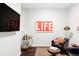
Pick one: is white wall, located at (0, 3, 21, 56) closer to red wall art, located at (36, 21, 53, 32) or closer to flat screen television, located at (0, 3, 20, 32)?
flat screen television, located at (0, 3, 20, 32)

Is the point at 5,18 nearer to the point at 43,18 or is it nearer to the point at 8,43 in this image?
the point at 8,43

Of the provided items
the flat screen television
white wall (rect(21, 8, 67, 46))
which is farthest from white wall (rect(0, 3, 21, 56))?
white wall (rect(21, 8, 67, 46))

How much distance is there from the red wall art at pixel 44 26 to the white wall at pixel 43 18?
16 cm

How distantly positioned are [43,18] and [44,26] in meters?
0.41

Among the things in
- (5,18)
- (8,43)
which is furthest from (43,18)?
(5,18)

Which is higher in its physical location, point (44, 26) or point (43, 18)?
point (43, 18)

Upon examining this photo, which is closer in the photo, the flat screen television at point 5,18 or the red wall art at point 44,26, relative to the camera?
the flat screen television at point 5,18

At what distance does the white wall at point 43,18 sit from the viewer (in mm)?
5129

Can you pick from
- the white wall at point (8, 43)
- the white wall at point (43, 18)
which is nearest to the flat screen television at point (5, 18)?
the white wall at point (8, 43)

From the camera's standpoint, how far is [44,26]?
516 cm

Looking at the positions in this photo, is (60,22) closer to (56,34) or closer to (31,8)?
(56,34)

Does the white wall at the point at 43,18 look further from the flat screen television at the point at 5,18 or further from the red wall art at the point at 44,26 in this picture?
the flat screen television at the point at 5,18

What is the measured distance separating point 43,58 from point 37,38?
4.74m

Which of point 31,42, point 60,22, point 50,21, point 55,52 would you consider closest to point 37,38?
point 31,42
